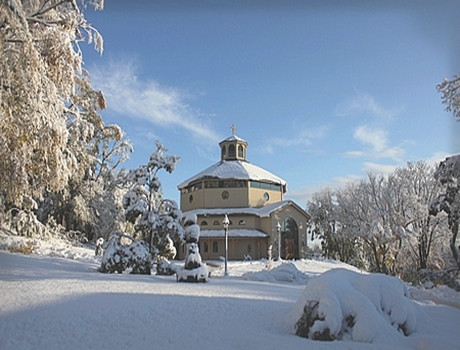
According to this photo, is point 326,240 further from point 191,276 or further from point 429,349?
point 429,349

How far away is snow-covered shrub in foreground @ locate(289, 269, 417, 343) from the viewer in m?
4.87

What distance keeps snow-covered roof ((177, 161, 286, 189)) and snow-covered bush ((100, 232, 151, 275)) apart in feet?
62.0

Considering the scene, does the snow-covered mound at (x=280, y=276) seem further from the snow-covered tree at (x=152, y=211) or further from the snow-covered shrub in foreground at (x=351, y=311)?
the snow-covered shrub in foreground at (x=351, y=311)

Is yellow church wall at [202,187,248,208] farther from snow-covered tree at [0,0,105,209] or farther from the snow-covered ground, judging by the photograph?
the snow-covered ground

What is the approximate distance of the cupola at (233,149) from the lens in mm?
36906

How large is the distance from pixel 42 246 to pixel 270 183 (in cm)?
2164

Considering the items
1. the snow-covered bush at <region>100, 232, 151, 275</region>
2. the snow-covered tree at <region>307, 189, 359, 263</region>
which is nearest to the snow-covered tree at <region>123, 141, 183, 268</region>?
the snow-covered bush at <region>100, 232, 151, 275</region>

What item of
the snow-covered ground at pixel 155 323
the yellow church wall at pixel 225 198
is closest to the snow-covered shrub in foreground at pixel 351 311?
the snow-covered ground at pixel 155 323

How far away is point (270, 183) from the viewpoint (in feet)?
112

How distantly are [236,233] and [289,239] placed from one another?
5.06 m

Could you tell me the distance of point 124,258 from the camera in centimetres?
1327

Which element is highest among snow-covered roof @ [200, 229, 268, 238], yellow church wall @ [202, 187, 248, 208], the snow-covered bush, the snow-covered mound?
yellow church wall @ [202, 187, 248, 208]

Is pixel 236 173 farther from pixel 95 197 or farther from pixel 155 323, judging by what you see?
pixel 155 323

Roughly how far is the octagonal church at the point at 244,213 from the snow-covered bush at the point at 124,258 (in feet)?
50.4
